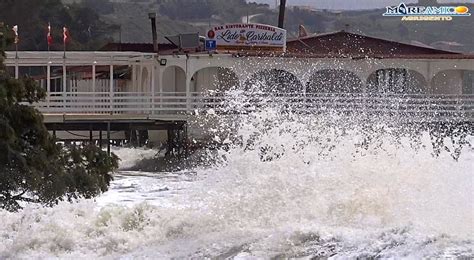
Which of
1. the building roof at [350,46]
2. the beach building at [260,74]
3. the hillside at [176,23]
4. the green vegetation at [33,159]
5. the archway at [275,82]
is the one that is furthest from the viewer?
the hillside at [176,23]

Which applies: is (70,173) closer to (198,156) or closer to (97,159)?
(97,159)

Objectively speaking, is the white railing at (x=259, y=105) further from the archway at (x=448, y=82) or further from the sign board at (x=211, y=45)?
the archway at (x=448, y=82)

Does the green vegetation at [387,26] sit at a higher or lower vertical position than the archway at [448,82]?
higher

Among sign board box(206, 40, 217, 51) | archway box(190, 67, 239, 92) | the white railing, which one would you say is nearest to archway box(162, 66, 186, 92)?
archway box(190, 67, 239, 92)

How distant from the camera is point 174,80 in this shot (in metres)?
42.4

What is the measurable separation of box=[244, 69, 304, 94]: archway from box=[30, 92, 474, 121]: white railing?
122cm

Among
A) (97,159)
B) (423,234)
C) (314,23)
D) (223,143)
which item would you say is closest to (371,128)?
(223,143)

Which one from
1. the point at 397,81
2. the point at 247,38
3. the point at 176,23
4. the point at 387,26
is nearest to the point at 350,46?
the point at 397,81

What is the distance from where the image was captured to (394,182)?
1533 centimetres

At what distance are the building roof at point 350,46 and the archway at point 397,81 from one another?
2.54 feet

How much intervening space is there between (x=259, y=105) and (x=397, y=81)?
25.9 ft

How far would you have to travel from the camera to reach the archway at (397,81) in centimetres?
4031

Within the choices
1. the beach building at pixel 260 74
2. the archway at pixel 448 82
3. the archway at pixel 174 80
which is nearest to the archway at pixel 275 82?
the beach building at pixel 260 74

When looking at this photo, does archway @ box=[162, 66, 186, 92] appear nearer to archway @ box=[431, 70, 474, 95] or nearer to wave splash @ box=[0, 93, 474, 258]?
archway @ box=[431, 70, 474, 95]
